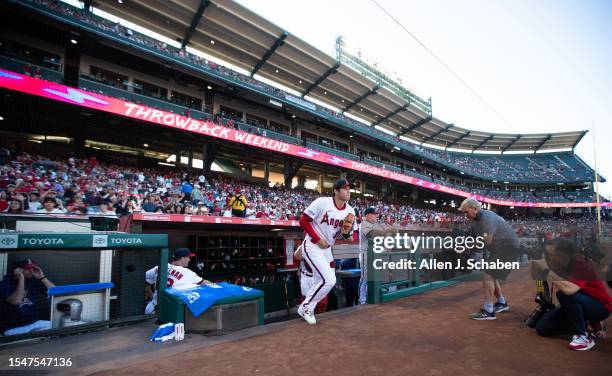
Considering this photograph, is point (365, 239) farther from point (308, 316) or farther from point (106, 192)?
point (106, 192)

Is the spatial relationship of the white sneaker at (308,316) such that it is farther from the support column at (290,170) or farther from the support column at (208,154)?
the support column at (290,170)

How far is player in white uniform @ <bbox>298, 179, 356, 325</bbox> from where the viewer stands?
4.19m

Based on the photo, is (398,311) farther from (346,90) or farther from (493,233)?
(346,90)

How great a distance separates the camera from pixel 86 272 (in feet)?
16.4

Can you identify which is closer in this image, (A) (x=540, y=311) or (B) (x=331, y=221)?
(A) (x=540, y=311)

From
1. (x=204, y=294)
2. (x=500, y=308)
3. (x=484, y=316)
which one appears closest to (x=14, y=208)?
(x=204, y=294)

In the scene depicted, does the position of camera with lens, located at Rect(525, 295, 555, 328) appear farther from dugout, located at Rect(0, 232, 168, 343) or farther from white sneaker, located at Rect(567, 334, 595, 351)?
dugout, located at Rect(0, 232, 168, 343)

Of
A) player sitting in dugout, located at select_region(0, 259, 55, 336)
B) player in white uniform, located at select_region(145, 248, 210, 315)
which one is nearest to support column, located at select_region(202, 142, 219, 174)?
player in white uniform, located at select_region(145, 248, 210, 315)

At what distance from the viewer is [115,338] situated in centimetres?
349

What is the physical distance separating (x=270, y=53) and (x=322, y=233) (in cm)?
2310

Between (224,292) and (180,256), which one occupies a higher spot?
(180,256)

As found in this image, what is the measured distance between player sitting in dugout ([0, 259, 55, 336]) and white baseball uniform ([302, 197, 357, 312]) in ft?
11.4

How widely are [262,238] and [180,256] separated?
373 inches

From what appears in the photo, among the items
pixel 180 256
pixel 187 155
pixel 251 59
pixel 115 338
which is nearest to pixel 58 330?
pixel 115 338
